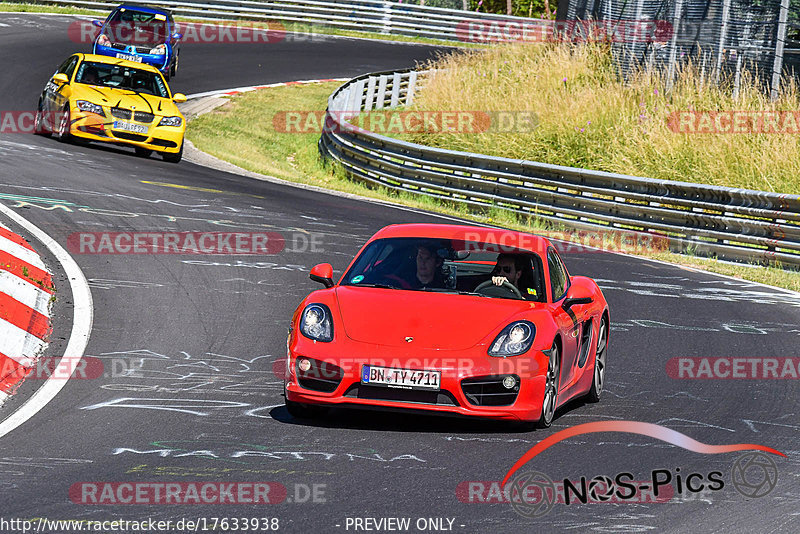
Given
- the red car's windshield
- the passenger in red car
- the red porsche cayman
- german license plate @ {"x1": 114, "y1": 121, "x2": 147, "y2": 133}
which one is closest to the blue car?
german license plate @ {"x1": 114, "y1": 121, "x2": 147, "y2": 133}

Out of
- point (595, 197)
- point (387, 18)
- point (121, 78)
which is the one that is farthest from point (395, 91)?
point (595, 197)

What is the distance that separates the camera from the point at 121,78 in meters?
21.7

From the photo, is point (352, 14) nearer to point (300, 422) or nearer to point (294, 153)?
point (294, 153)

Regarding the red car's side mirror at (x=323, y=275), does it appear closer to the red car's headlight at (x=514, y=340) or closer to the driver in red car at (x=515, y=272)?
the driver in red car at (x=515, y=272)

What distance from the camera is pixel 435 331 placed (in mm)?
7617

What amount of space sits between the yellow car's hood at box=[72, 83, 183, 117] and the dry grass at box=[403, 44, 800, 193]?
720 centimetres

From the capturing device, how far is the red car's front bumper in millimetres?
7363

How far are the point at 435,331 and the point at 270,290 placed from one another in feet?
15.6

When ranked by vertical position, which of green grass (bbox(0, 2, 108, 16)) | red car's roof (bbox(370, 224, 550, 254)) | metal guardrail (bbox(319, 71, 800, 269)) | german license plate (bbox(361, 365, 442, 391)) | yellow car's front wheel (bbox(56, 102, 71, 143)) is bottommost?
metal guardrail (bbox(319, 71, 800, 269))

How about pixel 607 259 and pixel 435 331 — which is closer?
pixel 435 331

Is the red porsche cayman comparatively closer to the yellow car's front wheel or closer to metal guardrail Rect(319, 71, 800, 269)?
metal guardrail Rect(319, 71, 800, 269)

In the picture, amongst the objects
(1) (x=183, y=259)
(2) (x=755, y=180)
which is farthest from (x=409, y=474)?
(2) (x=755, y=180)

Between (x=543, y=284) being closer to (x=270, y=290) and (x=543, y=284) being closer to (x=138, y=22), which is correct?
(x=270, y=290)

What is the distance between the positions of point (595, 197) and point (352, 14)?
2759 cm
